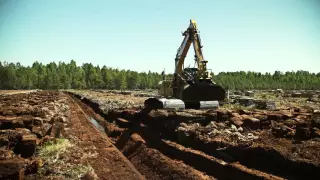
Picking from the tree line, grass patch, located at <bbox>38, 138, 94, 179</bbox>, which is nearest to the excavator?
grass patch, located at <bbox>38, 138, 94, 179</bbox>

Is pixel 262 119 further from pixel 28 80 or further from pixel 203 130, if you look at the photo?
pixel 28 80

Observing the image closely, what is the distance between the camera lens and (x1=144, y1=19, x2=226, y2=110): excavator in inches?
779

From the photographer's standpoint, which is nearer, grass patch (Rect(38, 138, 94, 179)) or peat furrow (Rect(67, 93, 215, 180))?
grass patch (Rect(38, 138, 94, 179))

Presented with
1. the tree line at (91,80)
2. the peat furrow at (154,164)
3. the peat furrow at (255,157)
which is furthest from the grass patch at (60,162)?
the tree line at (91,80)

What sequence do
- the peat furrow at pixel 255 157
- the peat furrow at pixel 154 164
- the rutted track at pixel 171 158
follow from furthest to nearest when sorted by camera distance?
the peat furrow at pixel 154 164, the rutted track at pixel 171 158, the peat furrow at pixel 255 157

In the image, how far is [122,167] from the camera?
445 inches

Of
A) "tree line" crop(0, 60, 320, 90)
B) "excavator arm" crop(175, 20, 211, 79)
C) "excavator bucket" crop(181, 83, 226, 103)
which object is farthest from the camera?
"tree line" crop(0, 60, 320, 90)

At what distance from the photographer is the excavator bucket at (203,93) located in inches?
778

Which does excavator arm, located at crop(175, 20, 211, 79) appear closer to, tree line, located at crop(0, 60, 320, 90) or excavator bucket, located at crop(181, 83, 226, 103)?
excavator bucket, located at crop(181, 83, 226, 103)

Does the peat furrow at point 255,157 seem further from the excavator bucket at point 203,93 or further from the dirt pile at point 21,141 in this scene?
the dirt pile at point 21,141

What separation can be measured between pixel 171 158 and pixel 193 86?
28.3ft

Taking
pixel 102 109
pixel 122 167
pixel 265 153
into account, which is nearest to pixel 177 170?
pixel 122 167

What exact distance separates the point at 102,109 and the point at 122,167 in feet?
56.4

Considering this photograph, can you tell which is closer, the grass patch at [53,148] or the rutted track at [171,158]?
the rutted track at [171,158]
